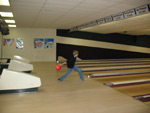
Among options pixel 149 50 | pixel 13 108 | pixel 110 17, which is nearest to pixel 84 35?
pixel 110 17

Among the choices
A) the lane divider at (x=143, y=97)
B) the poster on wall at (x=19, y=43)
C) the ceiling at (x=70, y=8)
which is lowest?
the lane divider at (x=143, y=97)

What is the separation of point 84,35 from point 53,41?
2.93 m

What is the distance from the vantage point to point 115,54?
559 inches

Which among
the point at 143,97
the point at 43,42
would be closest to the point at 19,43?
the point at 43,42

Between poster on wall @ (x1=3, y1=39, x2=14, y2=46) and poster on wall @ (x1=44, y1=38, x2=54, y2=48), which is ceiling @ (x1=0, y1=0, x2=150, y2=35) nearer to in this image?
poster on wall @ (x1=3, y1=39, x2=14, y2=46)

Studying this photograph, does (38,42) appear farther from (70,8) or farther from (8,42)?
(70,8)

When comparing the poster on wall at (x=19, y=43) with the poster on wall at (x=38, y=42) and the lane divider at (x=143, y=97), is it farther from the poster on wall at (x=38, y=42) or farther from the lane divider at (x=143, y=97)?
the lane divider at (x=143, y=97)

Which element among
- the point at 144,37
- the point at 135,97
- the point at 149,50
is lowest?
the point at 135,97

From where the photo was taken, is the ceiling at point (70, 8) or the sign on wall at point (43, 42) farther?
the sign on wall at point (43, 42)

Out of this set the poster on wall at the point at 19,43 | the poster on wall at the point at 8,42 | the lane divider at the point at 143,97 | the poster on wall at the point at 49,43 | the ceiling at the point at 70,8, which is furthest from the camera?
the poster on wall at the point at 49,43

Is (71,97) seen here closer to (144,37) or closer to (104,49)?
(104,49)

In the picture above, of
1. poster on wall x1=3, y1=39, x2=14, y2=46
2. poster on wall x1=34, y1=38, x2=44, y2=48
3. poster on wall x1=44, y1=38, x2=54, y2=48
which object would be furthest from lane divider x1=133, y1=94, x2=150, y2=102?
poster on wall x1=3, y1=39, x2=14, y2=46

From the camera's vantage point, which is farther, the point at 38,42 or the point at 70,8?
the point at 38,42

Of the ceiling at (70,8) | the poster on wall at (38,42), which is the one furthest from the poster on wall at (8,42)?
the ceiling at (70,8)
